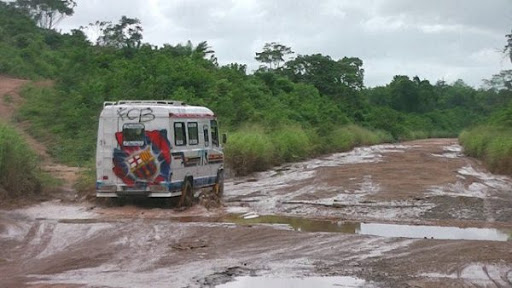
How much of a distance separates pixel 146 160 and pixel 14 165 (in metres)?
3.43

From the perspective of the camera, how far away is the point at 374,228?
47.5 feet

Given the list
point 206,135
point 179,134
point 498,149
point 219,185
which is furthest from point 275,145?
point 179,134

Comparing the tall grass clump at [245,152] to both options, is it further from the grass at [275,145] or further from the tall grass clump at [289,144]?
the tall grass clump at [289,144]

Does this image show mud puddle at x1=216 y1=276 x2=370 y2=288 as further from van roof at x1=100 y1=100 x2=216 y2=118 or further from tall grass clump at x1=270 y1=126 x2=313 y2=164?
tall grass clump at x1=270 y1=126 x2=313 y2=164

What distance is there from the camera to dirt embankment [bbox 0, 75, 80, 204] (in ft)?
65.3

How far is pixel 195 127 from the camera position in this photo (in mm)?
17188

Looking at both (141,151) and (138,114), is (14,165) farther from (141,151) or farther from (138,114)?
(138,114)

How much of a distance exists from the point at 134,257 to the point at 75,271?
1267 millimetres

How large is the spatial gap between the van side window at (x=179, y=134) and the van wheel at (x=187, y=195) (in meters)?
1.00

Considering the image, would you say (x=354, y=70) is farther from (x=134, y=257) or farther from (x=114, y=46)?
(x=134, y=257)

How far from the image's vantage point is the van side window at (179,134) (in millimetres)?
16163

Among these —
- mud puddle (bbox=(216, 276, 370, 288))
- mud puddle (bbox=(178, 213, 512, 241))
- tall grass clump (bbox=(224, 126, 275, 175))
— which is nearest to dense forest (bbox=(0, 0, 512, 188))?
tall grass clump (bbox=(224, 126, 275, 175))

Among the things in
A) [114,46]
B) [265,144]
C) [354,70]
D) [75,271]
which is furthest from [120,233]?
[354,70]

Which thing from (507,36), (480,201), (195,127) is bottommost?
(480,201)
